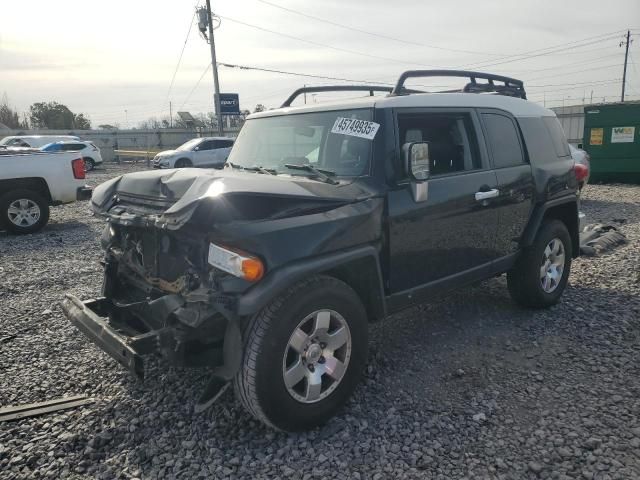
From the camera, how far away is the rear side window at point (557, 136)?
501cm

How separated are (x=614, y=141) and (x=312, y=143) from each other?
1388 cm

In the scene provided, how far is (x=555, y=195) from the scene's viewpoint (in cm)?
485

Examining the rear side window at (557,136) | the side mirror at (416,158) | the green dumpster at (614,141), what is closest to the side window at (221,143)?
the green dumpster at (614,141)

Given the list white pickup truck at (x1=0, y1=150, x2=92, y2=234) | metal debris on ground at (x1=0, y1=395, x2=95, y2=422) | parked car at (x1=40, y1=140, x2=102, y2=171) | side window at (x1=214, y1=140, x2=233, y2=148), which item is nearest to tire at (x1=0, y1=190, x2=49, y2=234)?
white pickup truck at (x1=0, y1=150, x2=92, y2=234)

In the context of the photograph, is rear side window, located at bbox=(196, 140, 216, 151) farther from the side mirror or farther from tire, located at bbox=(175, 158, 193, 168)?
the side mirror

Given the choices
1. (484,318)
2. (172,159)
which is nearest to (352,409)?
(484,318)

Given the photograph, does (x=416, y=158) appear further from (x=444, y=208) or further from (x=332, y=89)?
(x=332, y=89)

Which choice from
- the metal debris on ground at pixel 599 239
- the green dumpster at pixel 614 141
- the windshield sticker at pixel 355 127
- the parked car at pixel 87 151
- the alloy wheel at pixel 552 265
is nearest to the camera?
the windshield sticker at pixel 355 127

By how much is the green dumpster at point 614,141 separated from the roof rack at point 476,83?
1108 cm

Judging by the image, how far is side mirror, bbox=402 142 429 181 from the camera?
10.6ft

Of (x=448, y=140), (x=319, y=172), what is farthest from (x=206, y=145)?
(x=319, y=172)

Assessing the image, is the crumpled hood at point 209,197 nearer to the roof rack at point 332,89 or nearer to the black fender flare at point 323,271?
the black fender flare at point 323,271

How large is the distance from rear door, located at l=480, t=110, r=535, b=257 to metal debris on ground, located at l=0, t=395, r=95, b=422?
3.56 meters

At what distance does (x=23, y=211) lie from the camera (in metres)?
9.18
